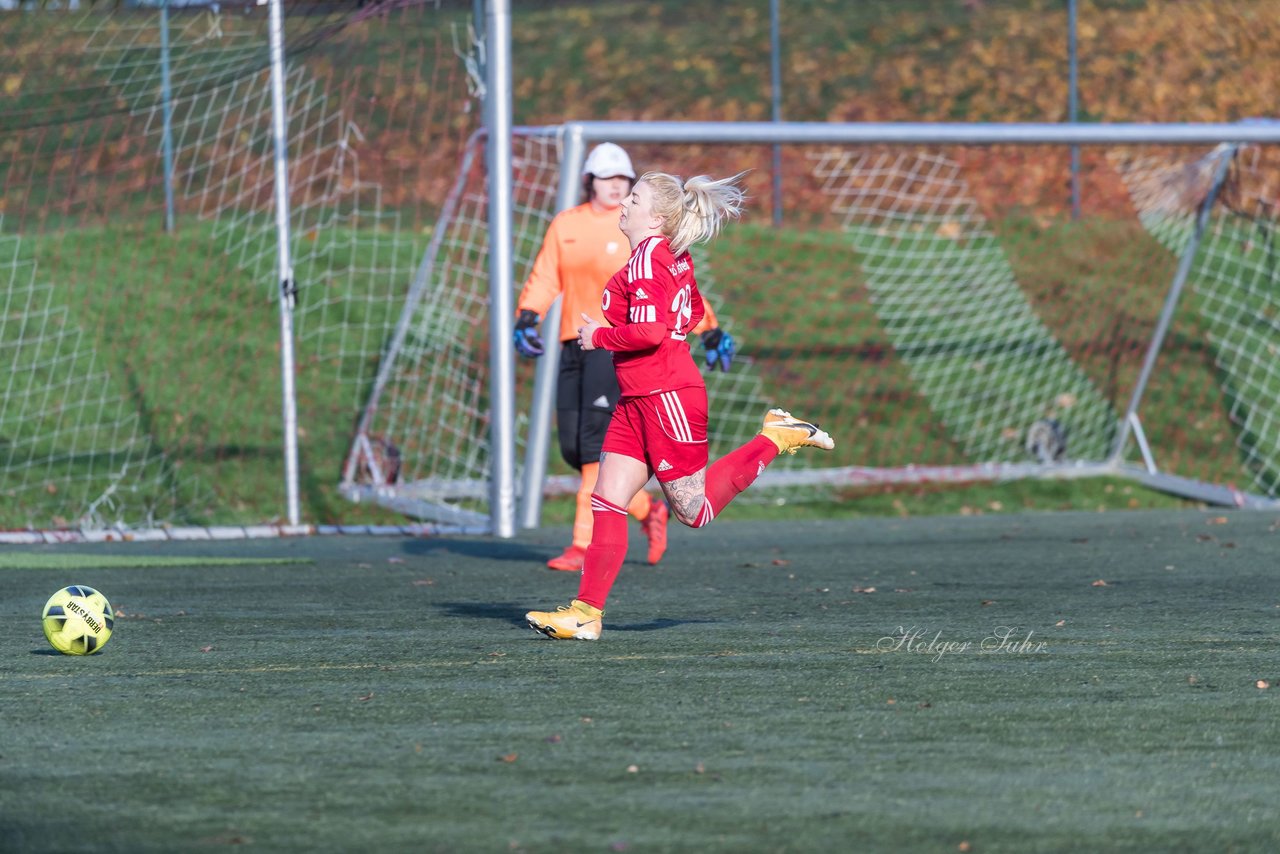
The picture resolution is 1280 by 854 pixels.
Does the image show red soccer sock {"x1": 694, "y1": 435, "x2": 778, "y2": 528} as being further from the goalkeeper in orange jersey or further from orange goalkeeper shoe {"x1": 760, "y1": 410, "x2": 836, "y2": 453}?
the goalkeeper in orange jersey

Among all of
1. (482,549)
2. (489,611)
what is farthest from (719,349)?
(482,549)

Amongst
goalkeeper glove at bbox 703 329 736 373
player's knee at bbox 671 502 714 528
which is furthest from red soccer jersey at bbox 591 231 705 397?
goalkeeper glove at bbox 703 329 736 373

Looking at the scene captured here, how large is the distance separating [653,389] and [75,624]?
2.05 m

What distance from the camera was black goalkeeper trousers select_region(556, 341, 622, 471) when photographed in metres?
7.63

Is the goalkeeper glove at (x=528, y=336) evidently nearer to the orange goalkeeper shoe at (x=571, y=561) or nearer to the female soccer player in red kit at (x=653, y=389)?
the orange goalkeeper shoe at (x=571, y=561)

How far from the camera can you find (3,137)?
516 inches

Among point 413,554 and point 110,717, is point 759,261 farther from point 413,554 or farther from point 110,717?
point 110,717

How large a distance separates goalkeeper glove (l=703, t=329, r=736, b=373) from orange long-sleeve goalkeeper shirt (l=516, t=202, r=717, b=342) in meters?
0.08

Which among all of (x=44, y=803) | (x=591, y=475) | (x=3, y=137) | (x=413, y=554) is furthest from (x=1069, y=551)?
(x=3, y=137)

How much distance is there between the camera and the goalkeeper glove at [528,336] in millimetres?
7363

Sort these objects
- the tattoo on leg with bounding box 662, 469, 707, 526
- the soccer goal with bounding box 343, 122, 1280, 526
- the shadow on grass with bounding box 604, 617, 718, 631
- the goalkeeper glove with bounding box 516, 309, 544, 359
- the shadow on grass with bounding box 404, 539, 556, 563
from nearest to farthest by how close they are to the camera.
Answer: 1. the tattoo on leg with bounding box 662, 469, 707, 526
2. the shadow on grass with bounding box 604, 617, 718, 631
3. the goalkeeper glove with bounding box 516, 309, 544, 359
4. the shadow on grass with bounding box 404, 539, 556, 563
5. the soccer goal with bounding box 343, 122, 1280, 526

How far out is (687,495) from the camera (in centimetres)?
553

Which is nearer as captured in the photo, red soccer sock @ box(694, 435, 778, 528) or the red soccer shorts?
the red soccer shorts

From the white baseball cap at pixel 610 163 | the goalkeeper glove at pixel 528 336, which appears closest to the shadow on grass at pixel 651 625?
the goalkeeper glove at pixel 528 336
